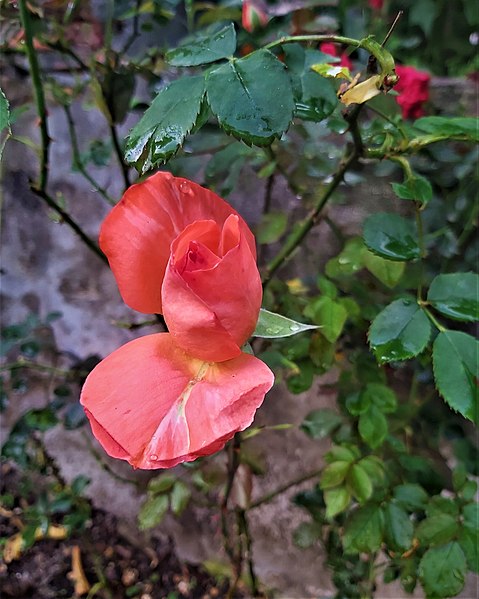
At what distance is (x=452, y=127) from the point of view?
1.55ft

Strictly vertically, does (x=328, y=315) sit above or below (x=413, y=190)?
below

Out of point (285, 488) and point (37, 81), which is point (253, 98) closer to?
point (37, 81)

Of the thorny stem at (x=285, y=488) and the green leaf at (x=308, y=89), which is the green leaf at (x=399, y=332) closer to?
the green leaf at (x=308, y=89)

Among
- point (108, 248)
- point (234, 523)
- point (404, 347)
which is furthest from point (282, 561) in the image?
point (108, 248)

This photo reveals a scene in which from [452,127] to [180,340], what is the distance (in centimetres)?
32

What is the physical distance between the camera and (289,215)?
97 centimetres

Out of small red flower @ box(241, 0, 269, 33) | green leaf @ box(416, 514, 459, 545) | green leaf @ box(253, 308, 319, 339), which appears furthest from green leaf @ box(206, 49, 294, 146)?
green leaf @ box(416, 514, 459, 545)

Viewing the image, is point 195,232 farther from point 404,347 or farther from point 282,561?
point 282,561

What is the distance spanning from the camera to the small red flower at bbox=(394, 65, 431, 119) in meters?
0.82

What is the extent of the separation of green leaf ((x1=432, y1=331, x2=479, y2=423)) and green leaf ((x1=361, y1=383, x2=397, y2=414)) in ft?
0.67

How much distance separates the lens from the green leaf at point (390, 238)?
49 cm

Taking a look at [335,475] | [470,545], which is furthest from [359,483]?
[470,545]

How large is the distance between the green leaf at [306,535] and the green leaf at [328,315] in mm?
388

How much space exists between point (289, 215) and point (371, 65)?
0.59m
